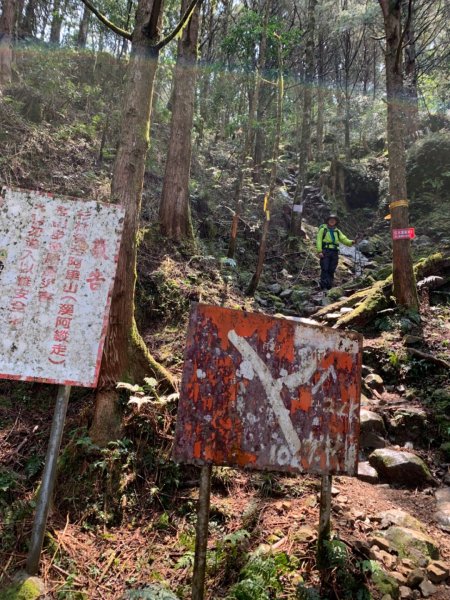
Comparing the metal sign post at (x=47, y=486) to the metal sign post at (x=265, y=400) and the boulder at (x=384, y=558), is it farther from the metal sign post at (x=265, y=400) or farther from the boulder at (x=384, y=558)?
the boulder at (x=384, y=558)

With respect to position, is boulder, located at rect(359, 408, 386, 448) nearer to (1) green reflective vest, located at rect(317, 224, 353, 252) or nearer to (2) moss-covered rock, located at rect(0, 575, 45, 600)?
(2) moss-covered rock, located at rect(0, 575, 45, 600)

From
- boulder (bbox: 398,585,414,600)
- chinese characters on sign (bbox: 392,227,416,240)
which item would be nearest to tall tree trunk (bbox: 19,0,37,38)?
Result: chinese characters on sign (bbox: 392,227,416,240)

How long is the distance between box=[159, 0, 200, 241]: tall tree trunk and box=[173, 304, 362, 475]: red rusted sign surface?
20.3 feet

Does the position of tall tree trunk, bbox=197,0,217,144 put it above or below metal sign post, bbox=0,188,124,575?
above

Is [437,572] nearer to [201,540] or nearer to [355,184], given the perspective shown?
[201,540]

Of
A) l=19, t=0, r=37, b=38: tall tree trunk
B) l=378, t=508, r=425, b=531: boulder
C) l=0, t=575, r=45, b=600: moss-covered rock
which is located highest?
l=19, t=0, r=37, b=38: tall tree trunk

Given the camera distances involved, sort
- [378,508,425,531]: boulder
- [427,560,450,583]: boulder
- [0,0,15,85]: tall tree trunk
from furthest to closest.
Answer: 1. [0,0,15,85]: tall tree trunk
2. [378,508,425,531]: boulder
3. [427,560,450,583]: boulder

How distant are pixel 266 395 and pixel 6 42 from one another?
1457 centimetres

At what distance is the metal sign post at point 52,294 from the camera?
2.87 m

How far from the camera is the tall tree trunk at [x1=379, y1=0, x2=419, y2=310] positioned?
24.5 feet

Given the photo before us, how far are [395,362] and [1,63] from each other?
13.2 meters

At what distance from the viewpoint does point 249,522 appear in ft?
11.5

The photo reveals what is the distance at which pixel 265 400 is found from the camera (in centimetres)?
268

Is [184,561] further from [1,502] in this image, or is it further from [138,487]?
[1,502]
